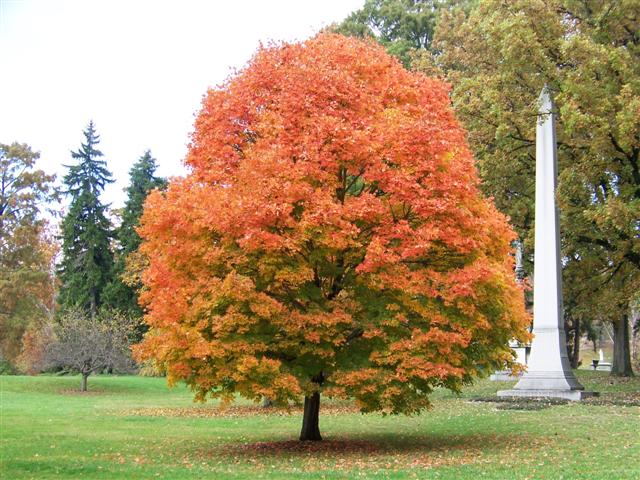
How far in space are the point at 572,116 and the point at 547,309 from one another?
21.6ft

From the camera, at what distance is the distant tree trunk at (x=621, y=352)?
39.0 metres

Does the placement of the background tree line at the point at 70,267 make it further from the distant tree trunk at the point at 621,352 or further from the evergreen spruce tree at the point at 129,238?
the distant tree trunk at the point at 621,352

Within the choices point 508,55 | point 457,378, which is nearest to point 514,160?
point 508,55

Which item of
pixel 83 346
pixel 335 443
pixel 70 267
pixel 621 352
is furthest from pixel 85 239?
pixel 335 443

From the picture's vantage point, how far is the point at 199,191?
16016 mm

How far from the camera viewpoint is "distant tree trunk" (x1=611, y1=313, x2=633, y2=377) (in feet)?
128

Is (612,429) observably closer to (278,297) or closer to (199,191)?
(278,297)

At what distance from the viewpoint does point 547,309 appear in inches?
1030

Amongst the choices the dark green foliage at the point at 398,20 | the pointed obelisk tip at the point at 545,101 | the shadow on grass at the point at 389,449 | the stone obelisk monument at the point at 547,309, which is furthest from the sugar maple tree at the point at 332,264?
the dark green foliage at the point at 398,20

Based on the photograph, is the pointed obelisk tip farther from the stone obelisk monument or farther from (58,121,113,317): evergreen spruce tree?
(58,121,113,317): evergreen spruce tree

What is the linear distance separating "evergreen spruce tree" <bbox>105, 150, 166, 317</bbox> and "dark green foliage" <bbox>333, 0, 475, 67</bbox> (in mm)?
19802

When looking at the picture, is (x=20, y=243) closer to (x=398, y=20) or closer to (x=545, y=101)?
(x=398, y=20)

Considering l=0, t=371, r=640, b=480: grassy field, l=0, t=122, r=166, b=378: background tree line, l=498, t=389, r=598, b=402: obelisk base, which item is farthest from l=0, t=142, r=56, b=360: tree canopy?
l=498, t=389, r=598, b=402: obelisk base

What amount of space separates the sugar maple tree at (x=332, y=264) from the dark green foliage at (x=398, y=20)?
1267 inches
